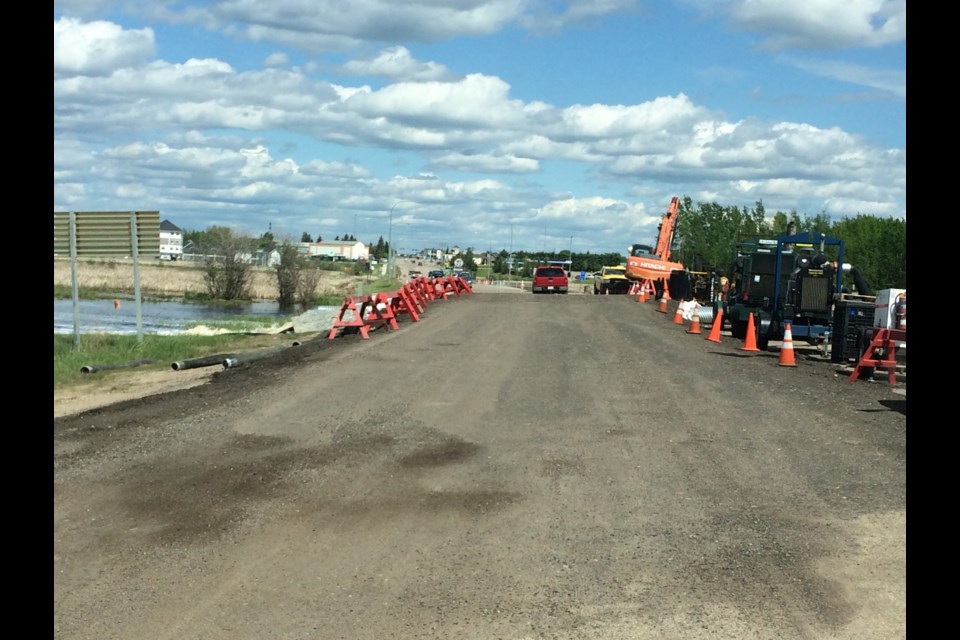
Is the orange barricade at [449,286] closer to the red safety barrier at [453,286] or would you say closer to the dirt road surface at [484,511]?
the red safety barrier at [453,286]

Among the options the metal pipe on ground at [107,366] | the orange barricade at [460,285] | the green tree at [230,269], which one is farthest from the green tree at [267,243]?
the metal pipe on ground at [107,366]

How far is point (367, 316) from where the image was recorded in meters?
25.4

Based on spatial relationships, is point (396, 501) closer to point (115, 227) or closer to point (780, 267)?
point (780, 267)

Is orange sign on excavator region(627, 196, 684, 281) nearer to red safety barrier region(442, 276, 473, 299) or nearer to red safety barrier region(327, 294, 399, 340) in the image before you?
red safety barrier region(442, 276, 473, 299)

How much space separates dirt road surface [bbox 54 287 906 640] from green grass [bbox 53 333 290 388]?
8.32 metres

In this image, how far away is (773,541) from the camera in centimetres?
732

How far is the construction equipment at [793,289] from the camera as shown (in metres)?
23.4

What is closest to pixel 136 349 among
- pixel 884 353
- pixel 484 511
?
pixel 884 353

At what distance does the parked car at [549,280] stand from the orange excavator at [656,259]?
381 inches

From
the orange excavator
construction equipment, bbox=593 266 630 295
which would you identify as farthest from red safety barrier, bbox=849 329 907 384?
construction equipment, bbox=593 266 630 295

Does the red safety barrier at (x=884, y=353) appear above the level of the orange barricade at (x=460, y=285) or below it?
below

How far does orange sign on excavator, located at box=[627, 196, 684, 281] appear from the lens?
165 feet

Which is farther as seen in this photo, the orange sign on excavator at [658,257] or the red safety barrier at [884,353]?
the orange sign on excavator at [658,257]
